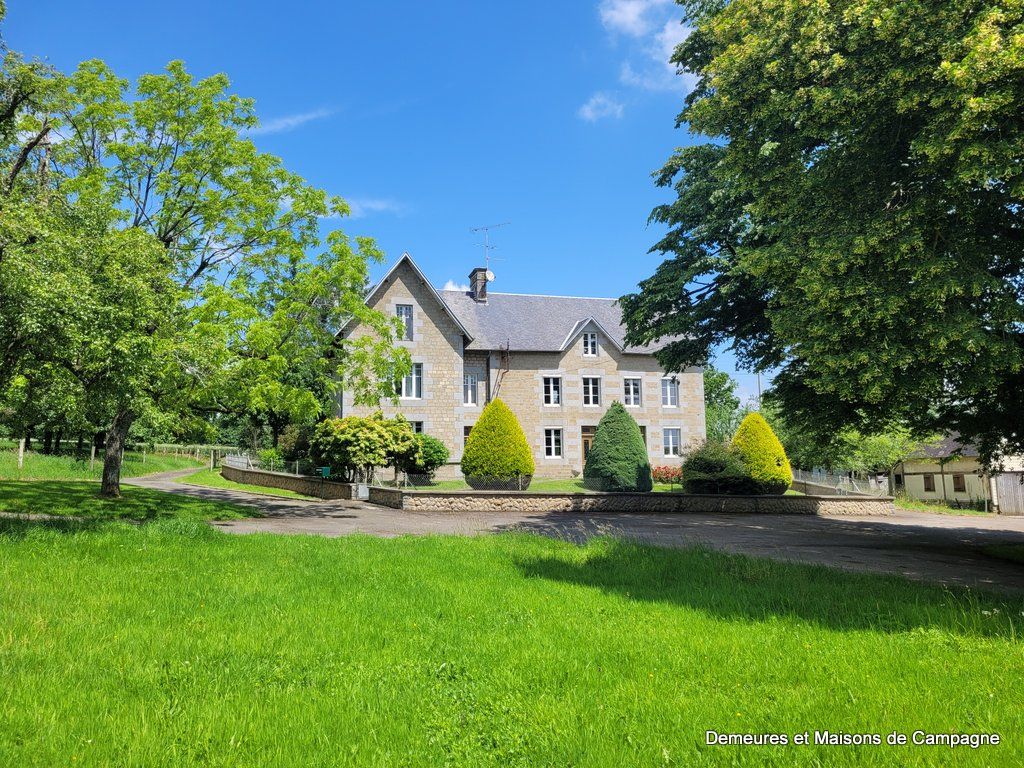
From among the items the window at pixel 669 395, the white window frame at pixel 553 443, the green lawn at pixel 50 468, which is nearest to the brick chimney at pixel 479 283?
the white window frame at pixel 553 443

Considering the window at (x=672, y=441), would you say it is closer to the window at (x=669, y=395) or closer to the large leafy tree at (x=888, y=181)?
the window at (x=669, y=395)

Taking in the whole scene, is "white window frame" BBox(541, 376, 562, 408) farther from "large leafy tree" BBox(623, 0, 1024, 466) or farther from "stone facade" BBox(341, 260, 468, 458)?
"large leafy tree" BBox(623, 0, 1024, 466)

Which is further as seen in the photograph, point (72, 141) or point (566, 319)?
point (566, 319)

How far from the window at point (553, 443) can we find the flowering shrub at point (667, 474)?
559 cm

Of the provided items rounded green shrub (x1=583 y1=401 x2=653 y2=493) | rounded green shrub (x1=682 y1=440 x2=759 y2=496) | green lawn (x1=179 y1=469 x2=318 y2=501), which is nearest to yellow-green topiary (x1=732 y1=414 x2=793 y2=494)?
rounded green shrub (x1=682 y1=440 x2=759 y2=496)

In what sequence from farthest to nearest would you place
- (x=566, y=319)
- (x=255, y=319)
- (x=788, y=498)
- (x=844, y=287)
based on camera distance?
1. (x=566, y=319)
2. (x=788, y=498)
3. (x=255, y=319)
4. (x=844, y=287)

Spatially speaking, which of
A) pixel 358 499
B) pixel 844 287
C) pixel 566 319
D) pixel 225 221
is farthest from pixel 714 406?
pixel 844 287

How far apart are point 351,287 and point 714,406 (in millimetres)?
56415

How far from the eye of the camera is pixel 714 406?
6881 centimetres

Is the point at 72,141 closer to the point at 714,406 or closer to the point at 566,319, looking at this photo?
the point at 566,319

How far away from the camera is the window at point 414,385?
3391 centimetres

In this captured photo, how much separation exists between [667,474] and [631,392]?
5908 millimetres

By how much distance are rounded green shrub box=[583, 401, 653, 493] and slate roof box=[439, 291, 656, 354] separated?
10.5 metres

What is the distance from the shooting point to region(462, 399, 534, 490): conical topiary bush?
25078mm
